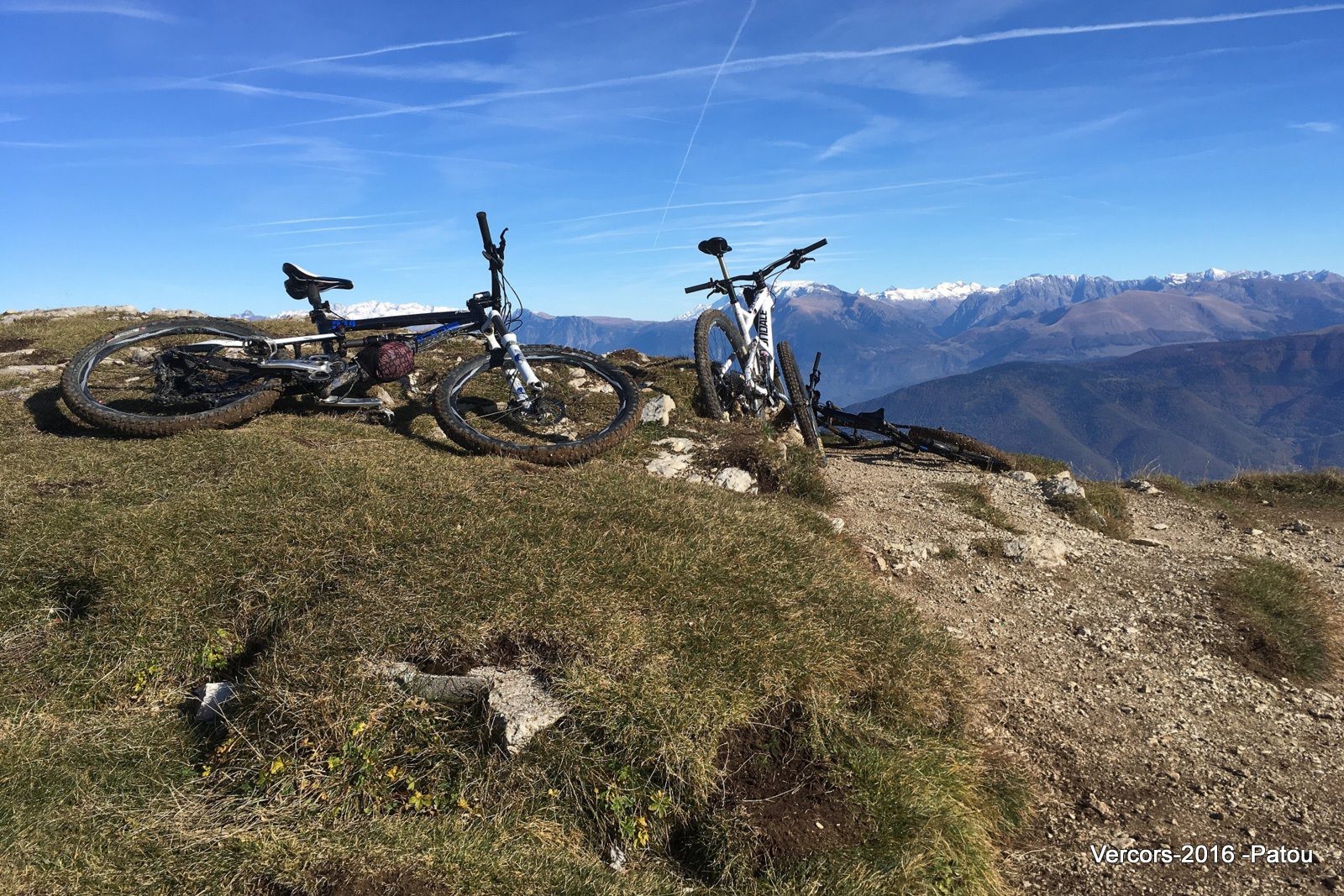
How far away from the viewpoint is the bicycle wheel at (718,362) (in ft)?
41.9

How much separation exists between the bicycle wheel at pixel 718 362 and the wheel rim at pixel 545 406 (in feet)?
6.02

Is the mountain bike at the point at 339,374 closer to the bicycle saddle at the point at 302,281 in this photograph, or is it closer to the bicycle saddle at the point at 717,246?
the bicycle saddle at the point at 302,281

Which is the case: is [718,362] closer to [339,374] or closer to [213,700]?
[339,374]

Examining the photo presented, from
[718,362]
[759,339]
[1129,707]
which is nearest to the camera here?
[1129,707]

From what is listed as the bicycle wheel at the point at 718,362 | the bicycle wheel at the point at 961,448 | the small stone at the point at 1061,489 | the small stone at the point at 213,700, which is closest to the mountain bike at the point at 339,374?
the bicycle wheel at the point at 718,362

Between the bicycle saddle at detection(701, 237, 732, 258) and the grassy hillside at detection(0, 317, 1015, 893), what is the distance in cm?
799

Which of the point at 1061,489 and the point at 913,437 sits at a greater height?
the point at 913,437

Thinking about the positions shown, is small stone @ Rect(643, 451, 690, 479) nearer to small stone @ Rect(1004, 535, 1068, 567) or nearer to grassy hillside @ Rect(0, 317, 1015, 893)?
grassy hillside @ Rect(0, 317, 1015, 893)

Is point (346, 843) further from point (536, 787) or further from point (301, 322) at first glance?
point (301, 322)

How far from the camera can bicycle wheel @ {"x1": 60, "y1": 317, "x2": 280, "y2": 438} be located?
8742mm

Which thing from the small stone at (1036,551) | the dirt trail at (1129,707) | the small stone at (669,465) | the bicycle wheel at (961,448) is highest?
the small stone at (669,465)

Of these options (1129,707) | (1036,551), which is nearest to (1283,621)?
(1036,551)

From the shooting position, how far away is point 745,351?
13.9 m

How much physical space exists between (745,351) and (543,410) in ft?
18.1
